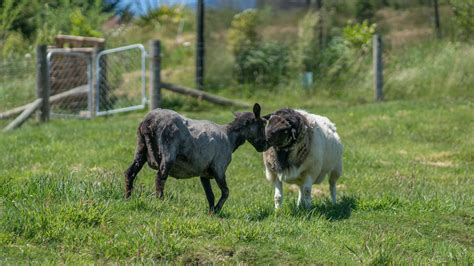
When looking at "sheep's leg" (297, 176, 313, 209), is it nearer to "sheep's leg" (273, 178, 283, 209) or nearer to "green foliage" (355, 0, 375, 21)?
"sheep's leg" (273, 178, 283, 209)

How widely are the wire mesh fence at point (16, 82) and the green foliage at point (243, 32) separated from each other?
238 inches

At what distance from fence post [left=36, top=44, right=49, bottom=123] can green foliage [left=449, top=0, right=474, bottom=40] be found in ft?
39.6

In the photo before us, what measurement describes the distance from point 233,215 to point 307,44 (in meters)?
17.0

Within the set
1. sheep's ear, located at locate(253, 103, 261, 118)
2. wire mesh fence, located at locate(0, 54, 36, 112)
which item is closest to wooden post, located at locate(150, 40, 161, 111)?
wire mesh fence, located at locate(0, 54, 36, 112)

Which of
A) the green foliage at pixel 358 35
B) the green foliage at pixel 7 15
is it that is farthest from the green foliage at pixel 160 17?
the green foliage at pixel 358 35

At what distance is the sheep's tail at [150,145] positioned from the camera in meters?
7.97

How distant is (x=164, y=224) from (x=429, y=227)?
3.08 meters


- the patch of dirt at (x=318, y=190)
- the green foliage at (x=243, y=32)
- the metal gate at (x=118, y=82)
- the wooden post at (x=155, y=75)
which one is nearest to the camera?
the patch of dirt at (x=318, y=190)

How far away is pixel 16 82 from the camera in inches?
817

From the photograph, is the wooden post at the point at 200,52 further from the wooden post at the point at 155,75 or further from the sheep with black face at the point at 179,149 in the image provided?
the sheep with black face at the point at 179,149

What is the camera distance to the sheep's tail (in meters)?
7.97

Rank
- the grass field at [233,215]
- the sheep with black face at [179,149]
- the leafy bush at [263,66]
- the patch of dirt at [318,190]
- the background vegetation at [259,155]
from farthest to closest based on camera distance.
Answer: the leafy bush at [263,66] < the patch of dirt at [318,190] < the sheep with black face at [179,149] < the background vegetation at [259,155] < the grass field at [233,215]

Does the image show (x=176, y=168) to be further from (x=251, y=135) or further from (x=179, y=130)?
(x=251, y=135)

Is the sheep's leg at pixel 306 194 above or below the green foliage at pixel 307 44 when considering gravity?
below
